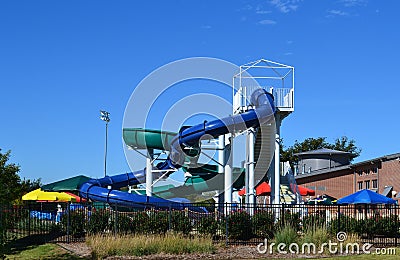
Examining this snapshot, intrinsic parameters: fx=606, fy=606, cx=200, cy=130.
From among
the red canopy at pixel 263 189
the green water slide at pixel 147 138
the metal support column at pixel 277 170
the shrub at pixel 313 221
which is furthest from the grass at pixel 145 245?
the red canopy at pixel 263 189

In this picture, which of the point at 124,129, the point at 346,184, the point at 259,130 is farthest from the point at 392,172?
the point at 124,129

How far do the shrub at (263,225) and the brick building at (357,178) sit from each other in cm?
2045

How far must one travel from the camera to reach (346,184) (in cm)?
5334

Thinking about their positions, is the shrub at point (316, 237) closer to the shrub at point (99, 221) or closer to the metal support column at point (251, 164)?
the shrub at point (99, 221)

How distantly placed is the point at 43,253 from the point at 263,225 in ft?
27.4

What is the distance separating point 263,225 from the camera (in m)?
23.2

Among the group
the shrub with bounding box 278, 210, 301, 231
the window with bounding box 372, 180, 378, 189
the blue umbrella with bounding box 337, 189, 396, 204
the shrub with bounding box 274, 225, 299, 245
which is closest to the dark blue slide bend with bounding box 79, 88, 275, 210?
the blue umbrella with bounding box 337, 189, 396, 204

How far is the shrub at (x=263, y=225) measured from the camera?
909 inches

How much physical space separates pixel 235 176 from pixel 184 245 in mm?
18528

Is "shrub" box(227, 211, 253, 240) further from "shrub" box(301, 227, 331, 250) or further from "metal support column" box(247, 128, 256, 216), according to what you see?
"metal support column" box(247, 128, 256, 216)

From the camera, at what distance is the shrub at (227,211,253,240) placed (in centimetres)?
2275

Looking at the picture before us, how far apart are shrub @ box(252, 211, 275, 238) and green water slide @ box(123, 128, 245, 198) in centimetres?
1055

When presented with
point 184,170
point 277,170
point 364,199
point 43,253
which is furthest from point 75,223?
point 364,199

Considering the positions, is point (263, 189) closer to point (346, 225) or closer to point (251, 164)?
point (251, 164)
